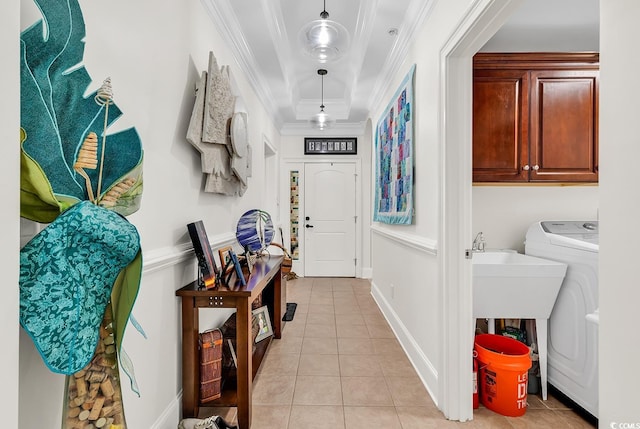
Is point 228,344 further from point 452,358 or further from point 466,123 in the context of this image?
point 466,123

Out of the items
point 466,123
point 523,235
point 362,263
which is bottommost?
point 362,263

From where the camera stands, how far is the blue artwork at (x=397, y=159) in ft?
7.97

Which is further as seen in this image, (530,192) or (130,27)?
→ (530,192)

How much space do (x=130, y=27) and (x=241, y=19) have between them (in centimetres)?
133

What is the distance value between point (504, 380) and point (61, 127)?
7.41 ft

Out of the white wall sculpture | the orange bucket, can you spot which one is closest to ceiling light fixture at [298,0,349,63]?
the white wall sculpture

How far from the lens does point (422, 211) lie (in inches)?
87.8

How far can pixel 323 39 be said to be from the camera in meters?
1.93

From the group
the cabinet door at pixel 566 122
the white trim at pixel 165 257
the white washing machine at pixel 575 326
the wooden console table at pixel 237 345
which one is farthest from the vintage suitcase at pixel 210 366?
the cabinet door at pixel 566 122

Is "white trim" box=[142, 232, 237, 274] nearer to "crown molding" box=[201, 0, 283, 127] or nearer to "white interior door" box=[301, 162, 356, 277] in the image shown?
"crown molding" box=[201, 0, 283, 127]

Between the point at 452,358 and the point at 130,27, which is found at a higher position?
the point at 130,27

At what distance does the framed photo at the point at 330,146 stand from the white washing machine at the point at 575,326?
11.6 ft

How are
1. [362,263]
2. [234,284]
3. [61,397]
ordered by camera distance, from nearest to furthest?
[61,397] < [234,284] < [362,263]

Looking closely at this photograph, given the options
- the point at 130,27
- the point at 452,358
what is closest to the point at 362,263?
the point at 452,358
